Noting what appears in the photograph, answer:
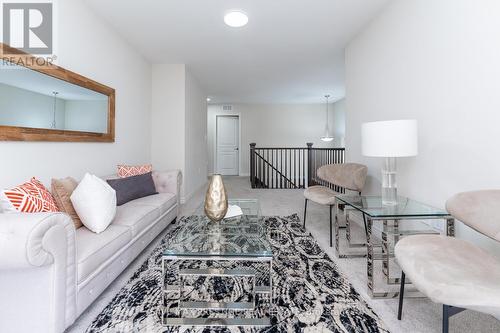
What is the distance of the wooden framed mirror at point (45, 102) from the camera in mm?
1734

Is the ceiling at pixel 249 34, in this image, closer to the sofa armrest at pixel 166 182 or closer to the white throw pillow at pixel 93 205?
the sofa armrest at pixel 166 182

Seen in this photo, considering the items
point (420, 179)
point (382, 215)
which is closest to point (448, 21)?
point (420, 179)

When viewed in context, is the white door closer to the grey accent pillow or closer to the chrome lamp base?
the grey accent pillow

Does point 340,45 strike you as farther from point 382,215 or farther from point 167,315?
point 167,315

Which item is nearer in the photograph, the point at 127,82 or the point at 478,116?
the point at 478,116

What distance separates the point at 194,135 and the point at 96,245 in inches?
147

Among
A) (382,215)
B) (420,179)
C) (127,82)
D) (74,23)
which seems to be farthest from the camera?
(127,82)

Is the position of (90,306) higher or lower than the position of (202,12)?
lower

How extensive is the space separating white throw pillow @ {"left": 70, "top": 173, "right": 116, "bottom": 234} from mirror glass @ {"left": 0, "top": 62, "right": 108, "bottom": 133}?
0.69 m

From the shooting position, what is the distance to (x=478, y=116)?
1.54 m

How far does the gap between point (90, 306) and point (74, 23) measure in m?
2.55

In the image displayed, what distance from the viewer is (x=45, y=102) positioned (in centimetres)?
204

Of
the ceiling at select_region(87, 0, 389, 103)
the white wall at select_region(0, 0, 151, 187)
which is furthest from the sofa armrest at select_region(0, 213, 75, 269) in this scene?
the ceiling at select_region(87, 0, 389, 103)

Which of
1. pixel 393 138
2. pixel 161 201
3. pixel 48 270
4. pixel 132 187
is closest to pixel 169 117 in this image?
pixel 132 187
